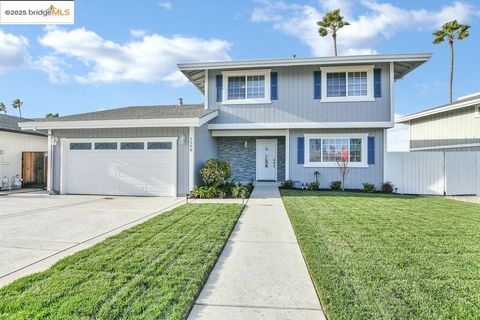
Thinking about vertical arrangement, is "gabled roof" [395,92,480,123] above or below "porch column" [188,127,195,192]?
above

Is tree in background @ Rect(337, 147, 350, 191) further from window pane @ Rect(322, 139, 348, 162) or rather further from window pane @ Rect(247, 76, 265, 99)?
window pane @ Rect(247, 76, 265, 99)

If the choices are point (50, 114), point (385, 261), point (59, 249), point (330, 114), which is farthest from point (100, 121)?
point (50, 114)

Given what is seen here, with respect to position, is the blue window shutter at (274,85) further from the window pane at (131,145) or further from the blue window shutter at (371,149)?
the window pane at (131,145)

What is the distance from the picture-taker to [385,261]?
3840 millimetres

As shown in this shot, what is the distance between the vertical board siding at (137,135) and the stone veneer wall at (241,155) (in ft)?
13.7

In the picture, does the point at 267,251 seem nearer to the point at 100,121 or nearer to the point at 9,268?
the point at 9,268

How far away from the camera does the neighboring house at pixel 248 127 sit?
1099cm

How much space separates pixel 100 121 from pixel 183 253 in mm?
8788

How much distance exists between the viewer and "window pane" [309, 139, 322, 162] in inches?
512

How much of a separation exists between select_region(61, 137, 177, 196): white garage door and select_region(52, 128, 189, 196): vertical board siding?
0.19m

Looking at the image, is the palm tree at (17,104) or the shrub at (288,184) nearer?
the shrub at (288,184)

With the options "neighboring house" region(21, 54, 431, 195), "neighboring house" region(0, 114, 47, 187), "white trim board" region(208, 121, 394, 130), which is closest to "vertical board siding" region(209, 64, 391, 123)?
"neighboring house" region(21, 54, 431, 195)

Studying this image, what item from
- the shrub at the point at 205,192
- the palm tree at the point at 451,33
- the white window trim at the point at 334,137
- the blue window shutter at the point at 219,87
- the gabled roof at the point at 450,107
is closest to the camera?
the shrub at the point at 205,192

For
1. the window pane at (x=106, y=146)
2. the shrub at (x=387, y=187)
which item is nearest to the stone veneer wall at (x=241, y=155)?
the shrub at (x=387, y=187)
